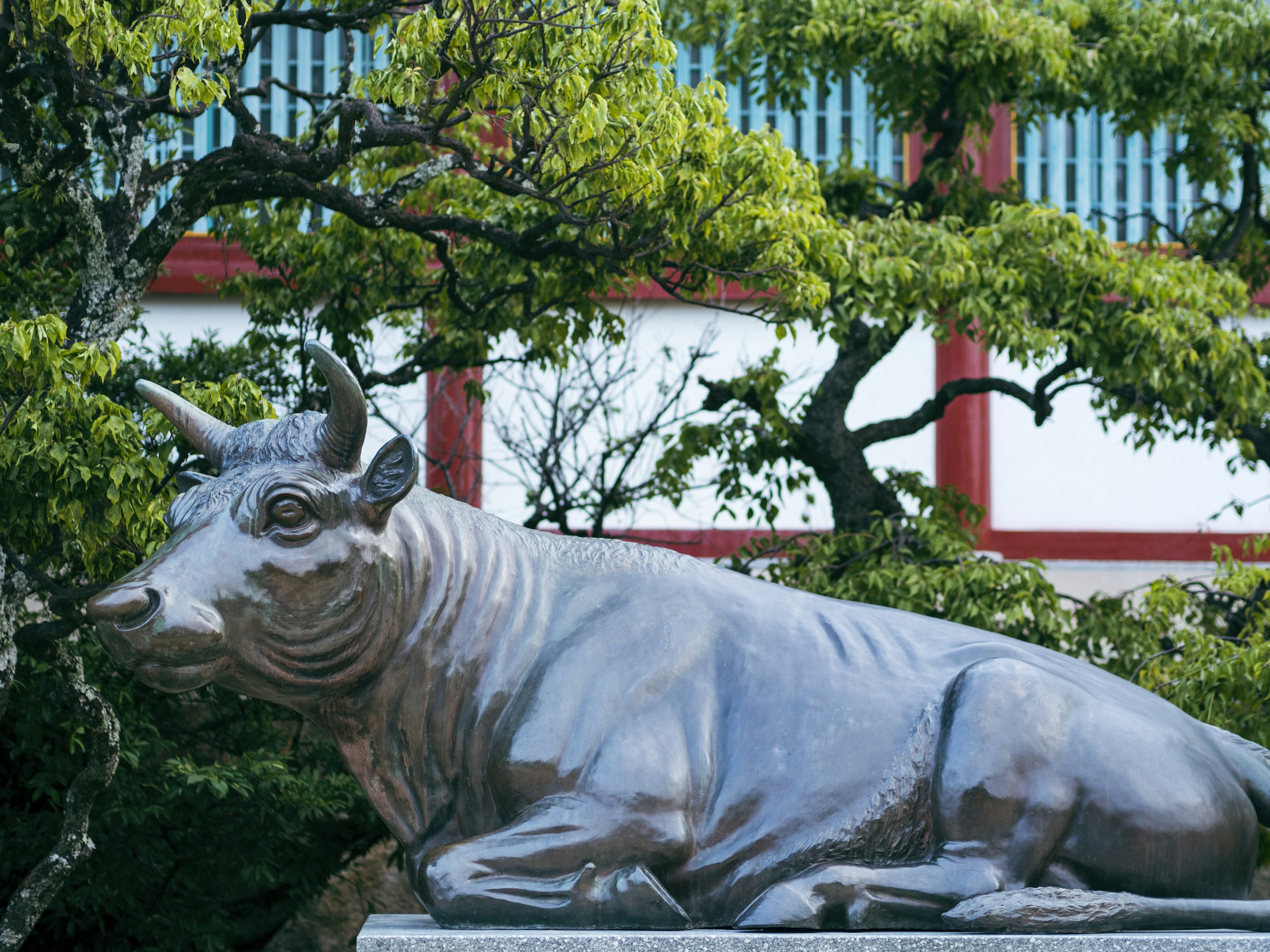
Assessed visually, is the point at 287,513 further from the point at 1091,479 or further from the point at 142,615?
the point at 1091,479

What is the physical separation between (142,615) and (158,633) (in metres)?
0.04

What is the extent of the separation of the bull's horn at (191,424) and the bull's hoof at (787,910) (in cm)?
126

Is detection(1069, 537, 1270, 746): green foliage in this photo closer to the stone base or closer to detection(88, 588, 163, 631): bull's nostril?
the stone base

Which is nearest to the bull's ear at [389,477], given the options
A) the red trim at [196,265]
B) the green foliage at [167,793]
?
the green foliage at [167,793]

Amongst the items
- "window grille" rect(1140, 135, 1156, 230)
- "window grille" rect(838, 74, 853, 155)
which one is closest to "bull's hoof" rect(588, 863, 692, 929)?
"window grille" rect(838, 74, 853, 155)

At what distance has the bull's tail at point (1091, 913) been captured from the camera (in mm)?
2396

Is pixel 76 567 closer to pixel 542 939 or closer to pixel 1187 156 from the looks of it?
pixel 542 939

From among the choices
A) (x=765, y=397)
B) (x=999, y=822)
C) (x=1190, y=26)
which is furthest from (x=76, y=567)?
(x=1190, y=26)

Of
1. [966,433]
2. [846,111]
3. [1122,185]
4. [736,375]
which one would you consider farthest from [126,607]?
[1122,185]

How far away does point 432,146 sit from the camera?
5469 mm

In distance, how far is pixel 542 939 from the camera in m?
2.30

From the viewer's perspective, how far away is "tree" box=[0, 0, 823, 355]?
14.7ft

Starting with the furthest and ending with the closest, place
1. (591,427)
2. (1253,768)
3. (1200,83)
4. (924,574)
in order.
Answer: (591,427), (1200,83), (924,574), (1253,768)

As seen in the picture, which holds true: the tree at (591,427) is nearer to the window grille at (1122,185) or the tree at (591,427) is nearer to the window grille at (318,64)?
the window grille at (318,64)
